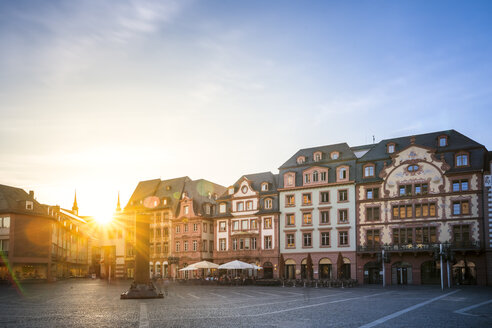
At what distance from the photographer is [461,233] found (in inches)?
2280

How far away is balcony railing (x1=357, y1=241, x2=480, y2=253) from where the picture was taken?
5631 centimetres

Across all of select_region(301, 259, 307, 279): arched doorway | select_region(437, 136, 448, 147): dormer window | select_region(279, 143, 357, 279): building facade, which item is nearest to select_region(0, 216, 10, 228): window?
select_region(279, 143, 357, 279): building facade

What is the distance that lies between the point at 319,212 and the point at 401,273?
1284 centimetres

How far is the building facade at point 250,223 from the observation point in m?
72.2

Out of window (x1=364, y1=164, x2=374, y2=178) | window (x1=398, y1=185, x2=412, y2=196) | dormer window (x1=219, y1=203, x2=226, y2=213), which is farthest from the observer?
dormer window (x1=219, y1=203, x2=226, y2=213)

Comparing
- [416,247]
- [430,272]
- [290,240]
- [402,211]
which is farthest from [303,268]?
[430,272]

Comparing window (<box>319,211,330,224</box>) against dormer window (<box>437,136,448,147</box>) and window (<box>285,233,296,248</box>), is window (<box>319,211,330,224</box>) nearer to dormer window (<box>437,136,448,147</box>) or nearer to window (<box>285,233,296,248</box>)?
window (<box>285,233,296,248</box>)

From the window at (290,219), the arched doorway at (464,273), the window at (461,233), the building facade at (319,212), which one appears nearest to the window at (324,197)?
the building facade at (319,212)

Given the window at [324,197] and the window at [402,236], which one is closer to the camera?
the window at [402,236]

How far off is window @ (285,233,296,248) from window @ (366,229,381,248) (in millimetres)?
10295

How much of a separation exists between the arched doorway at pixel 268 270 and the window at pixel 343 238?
10529 mm

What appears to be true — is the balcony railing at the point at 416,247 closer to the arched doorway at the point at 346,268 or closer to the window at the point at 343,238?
the window at the point at 343,238

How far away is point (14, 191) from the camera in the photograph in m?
79.1

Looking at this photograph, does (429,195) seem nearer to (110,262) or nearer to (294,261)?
(294,261)
